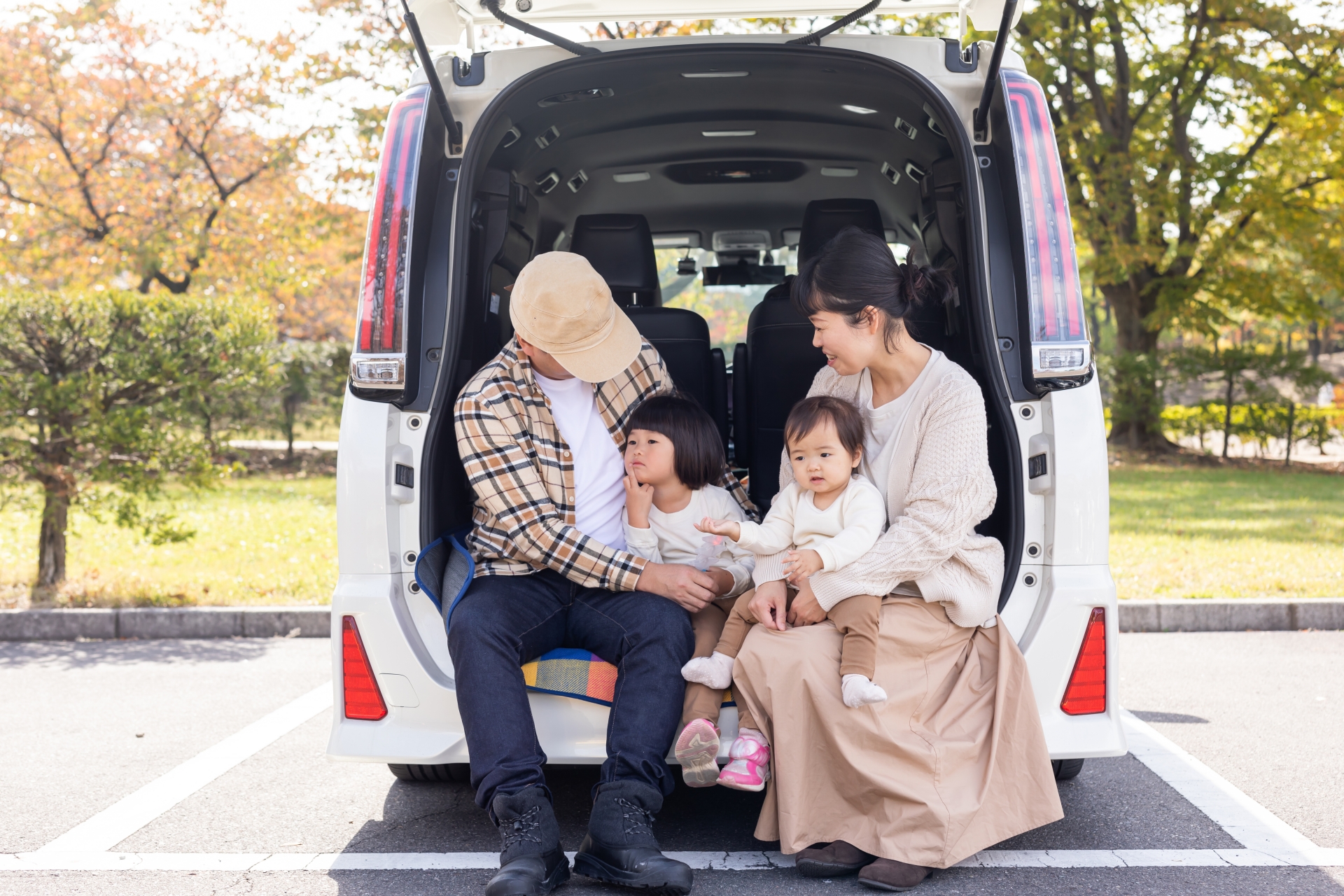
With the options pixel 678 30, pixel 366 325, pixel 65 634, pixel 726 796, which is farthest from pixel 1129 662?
pixel 678 30

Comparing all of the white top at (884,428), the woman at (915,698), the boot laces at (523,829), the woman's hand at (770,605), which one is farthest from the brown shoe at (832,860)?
the white top at (884,428)

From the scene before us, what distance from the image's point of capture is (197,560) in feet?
23.0

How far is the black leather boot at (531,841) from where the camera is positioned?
8.08 ft

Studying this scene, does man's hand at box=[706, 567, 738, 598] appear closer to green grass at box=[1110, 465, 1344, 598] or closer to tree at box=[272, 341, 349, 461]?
green grass at box=[1110, 465, 1344, 598]

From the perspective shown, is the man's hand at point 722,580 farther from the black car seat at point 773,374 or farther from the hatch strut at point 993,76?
the hatch strut at point 993,76

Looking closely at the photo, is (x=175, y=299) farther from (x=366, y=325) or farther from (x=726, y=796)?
(x=726, y=796)

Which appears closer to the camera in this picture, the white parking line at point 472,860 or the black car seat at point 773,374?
the white parking line at point 472,860

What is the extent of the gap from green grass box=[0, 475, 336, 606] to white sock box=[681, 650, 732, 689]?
3.65 metres

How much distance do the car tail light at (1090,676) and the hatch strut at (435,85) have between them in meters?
2.08

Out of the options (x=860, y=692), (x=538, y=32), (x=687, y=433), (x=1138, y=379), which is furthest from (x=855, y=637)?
(x=1138, y=379)

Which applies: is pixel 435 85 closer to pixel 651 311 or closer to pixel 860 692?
pixel 651 311

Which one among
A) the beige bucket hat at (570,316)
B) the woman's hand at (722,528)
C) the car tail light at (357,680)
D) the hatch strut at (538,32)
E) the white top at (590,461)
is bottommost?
the car tail light at (357,680)

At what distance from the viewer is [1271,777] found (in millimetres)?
3355

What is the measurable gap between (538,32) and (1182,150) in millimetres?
14154
